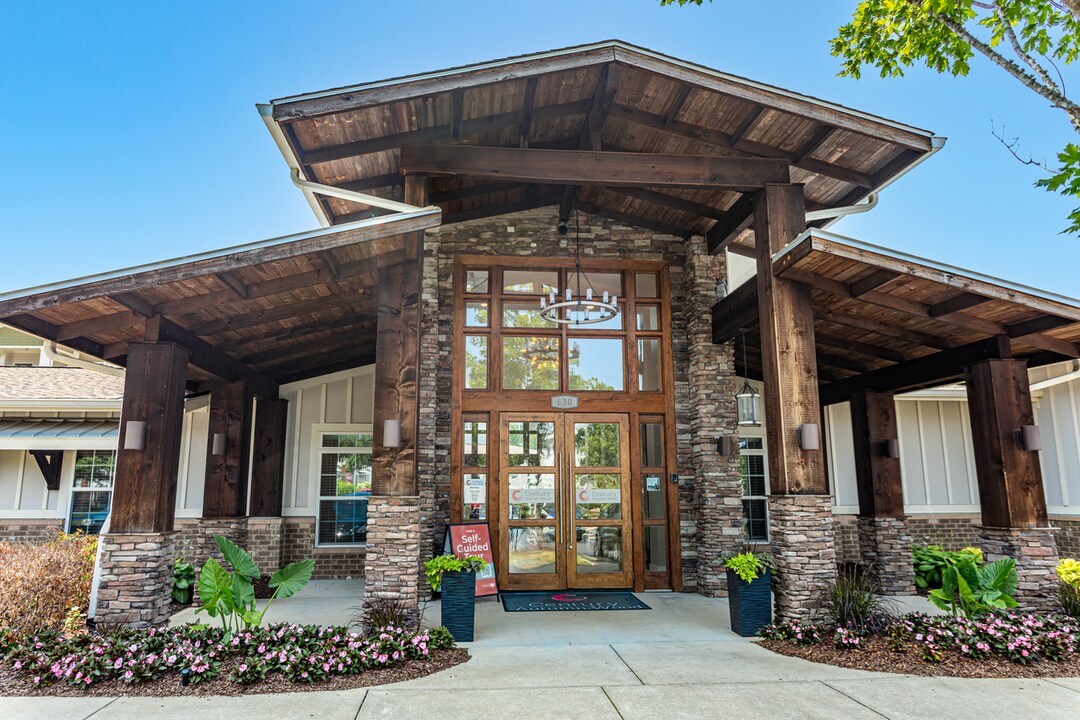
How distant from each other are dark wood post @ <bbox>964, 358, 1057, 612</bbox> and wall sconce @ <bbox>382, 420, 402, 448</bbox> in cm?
593

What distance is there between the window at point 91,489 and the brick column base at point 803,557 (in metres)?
9.58

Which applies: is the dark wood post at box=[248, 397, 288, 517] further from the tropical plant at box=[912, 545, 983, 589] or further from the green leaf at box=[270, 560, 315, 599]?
the tropical plant at box=[912, 545, 983, 589]

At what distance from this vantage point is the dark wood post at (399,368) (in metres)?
6.33

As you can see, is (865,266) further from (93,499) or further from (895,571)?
(93,499)

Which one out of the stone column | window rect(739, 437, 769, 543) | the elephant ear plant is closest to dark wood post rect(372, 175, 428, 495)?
the elephant ear plant

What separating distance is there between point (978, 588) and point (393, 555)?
534 cm

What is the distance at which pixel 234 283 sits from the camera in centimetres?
604

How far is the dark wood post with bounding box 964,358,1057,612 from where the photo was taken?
6.60 meters

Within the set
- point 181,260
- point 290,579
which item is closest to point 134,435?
point 181,260

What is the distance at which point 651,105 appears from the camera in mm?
7234

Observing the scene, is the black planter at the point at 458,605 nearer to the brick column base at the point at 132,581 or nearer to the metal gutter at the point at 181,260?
the brick column base at the point at 132,581

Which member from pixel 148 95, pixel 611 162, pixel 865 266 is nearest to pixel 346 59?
pixel 148 95

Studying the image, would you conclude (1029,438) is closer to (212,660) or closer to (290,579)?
(290,579)

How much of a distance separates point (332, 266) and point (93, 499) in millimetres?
6917
